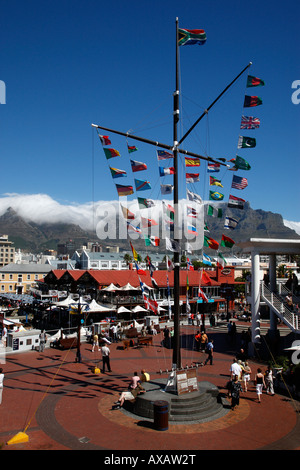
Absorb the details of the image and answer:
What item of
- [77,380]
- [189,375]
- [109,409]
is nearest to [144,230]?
[189,375]

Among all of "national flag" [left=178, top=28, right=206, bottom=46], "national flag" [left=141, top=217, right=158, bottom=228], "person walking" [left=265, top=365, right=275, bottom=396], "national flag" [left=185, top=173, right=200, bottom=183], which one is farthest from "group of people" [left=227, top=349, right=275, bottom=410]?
"national flag" [left=178, top=28, right=206, bottom=46]

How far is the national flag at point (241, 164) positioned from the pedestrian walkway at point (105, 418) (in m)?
9.14

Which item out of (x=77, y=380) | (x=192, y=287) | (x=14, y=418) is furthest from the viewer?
(x=192, y=287)

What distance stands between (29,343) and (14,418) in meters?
12.0

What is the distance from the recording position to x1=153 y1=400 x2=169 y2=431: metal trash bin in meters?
11.7

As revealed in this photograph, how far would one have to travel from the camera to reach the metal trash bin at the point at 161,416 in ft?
38.2

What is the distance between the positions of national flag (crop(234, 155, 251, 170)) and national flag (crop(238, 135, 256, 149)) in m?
0.51

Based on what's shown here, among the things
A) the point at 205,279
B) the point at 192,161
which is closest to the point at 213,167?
the point at 192,161

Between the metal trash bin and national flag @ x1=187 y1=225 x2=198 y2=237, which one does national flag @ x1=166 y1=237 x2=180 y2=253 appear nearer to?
national flag @ x1=187 y1=225 x2=198 y2=237

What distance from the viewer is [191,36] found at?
1396cm

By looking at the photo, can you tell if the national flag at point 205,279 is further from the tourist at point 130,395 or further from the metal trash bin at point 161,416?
the metal trash bin at point 161,416

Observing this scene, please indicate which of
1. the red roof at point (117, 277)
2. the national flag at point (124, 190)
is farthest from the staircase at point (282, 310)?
the red roof at point (117, 277)
